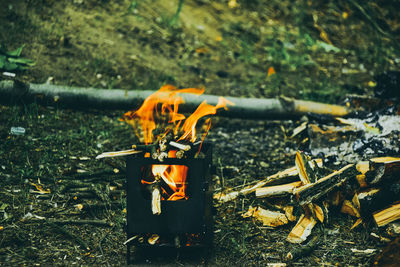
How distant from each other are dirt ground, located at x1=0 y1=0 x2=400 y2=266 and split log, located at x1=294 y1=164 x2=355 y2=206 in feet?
1.04

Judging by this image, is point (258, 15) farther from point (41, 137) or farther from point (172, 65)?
point (41, 137)

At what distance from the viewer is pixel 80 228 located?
10.7ft

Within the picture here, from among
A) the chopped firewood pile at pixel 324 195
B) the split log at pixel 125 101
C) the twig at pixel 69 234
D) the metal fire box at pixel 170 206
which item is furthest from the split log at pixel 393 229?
the twig at pixel 69 234

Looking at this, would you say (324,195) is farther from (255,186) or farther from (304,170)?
(255,186)

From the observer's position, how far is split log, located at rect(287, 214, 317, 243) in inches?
124

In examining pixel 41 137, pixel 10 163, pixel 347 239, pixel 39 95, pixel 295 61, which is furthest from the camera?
pixel 295 61

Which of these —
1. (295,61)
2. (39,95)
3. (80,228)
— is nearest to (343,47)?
(295,61)

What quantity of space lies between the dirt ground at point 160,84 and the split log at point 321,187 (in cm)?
32

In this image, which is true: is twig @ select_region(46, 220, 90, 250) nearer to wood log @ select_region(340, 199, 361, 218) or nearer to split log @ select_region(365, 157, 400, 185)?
wood log @ select_region(340, 199, 361, 218)

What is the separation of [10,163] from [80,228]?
134 centimetres

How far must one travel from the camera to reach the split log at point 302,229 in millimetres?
3142

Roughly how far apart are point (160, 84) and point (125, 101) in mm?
879

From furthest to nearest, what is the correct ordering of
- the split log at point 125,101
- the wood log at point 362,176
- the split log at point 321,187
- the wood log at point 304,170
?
1. the split log at point 125,101
2. the wood log at point 304,170
3. the wood log at point 362,176
4. the split log at point 321,187

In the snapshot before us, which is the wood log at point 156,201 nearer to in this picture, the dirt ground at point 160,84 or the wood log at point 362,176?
the dirt ground at point 160,84
